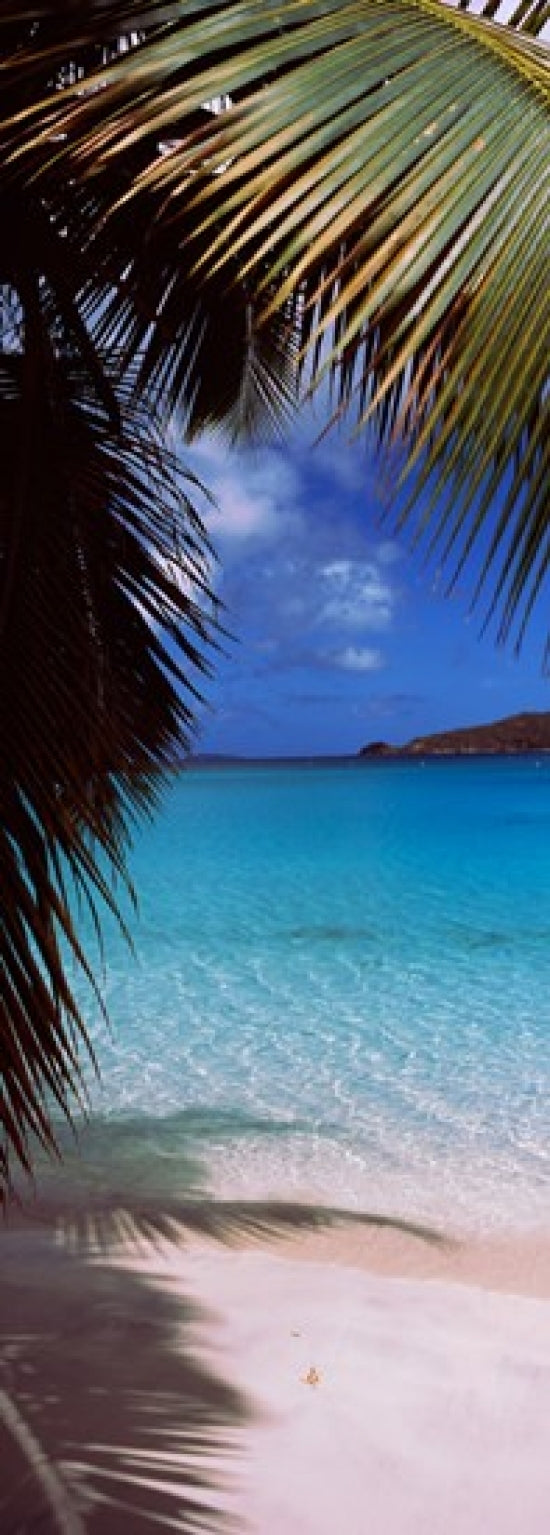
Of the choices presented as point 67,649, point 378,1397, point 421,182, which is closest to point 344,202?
point 421,182

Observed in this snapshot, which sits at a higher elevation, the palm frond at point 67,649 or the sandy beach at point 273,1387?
the palm frond at point 67,649

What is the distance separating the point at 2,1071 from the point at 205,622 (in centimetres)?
124

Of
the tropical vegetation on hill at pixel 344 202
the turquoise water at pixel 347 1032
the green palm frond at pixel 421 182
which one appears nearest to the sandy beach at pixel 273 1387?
the turquoise water at pixel 347 1032

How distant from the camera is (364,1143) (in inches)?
257

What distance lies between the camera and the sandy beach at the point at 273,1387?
2.99 m

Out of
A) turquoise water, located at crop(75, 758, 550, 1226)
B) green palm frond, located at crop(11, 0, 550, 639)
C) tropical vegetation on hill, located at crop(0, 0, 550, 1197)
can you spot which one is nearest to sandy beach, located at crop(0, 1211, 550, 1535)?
turquoise water, located at crop(75, 758, 550, 1226)

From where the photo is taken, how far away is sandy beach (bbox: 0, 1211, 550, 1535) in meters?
2.99

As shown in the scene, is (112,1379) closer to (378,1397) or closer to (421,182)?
(378,1397)

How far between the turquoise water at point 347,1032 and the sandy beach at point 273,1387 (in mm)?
1084

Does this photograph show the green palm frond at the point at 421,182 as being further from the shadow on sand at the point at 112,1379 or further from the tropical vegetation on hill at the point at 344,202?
the shadow on sand at the point at 112,1379

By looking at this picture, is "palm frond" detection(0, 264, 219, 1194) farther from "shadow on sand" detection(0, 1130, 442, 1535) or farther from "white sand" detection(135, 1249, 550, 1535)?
"white sand" detection(135, 1249, 550, 1535)

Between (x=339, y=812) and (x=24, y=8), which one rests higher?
(x=339, y=812)

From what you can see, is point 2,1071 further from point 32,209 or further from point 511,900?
point 511,900

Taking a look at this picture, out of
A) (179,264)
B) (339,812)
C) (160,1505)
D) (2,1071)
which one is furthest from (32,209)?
(339,812)
